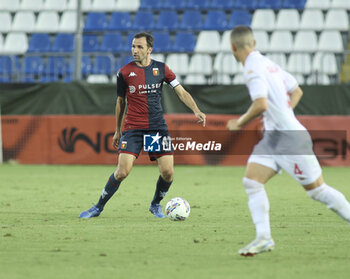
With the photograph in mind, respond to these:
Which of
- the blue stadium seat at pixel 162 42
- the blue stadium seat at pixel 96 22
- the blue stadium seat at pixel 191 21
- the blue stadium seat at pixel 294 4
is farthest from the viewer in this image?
the blue stadium seat at pixel 96 22

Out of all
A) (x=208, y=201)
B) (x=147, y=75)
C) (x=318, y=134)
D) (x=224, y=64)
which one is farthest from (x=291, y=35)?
(x=147, y=75)

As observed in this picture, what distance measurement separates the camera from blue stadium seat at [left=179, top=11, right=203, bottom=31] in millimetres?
23938

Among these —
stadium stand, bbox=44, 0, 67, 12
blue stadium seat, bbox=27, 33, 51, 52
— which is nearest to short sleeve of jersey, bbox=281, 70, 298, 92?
blue stadium seat, bbox=27, 33, 51, 52

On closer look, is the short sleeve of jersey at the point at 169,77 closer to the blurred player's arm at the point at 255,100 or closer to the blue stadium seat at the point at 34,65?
the blurred player's arm at the point at 255,100

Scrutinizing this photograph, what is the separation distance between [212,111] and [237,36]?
13.4 metres

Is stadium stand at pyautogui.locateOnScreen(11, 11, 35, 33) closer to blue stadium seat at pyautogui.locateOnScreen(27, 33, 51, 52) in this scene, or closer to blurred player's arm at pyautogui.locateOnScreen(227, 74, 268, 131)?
blue stadium seat at pyautogui.locateOnScreen(27, 33, 51, 52)

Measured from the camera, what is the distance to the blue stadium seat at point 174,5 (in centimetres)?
2453

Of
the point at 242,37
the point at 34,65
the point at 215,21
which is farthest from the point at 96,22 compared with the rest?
the point at 242,37

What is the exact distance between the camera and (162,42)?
23.2 m

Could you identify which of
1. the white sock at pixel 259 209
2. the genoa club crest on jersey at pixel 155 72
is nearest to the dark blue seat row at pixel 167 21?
the genoa club crest on jersey at pixel 155 72

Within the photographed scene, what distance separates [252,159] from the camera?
6.12 metres

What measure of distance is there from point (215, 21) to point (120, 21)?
134 inches

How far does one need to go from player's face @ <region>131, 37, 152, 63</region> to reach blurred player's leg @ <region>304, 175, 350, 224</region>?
126 inches

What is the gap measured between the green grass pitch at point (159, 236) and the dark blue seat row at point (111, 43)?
10502 millimetres
